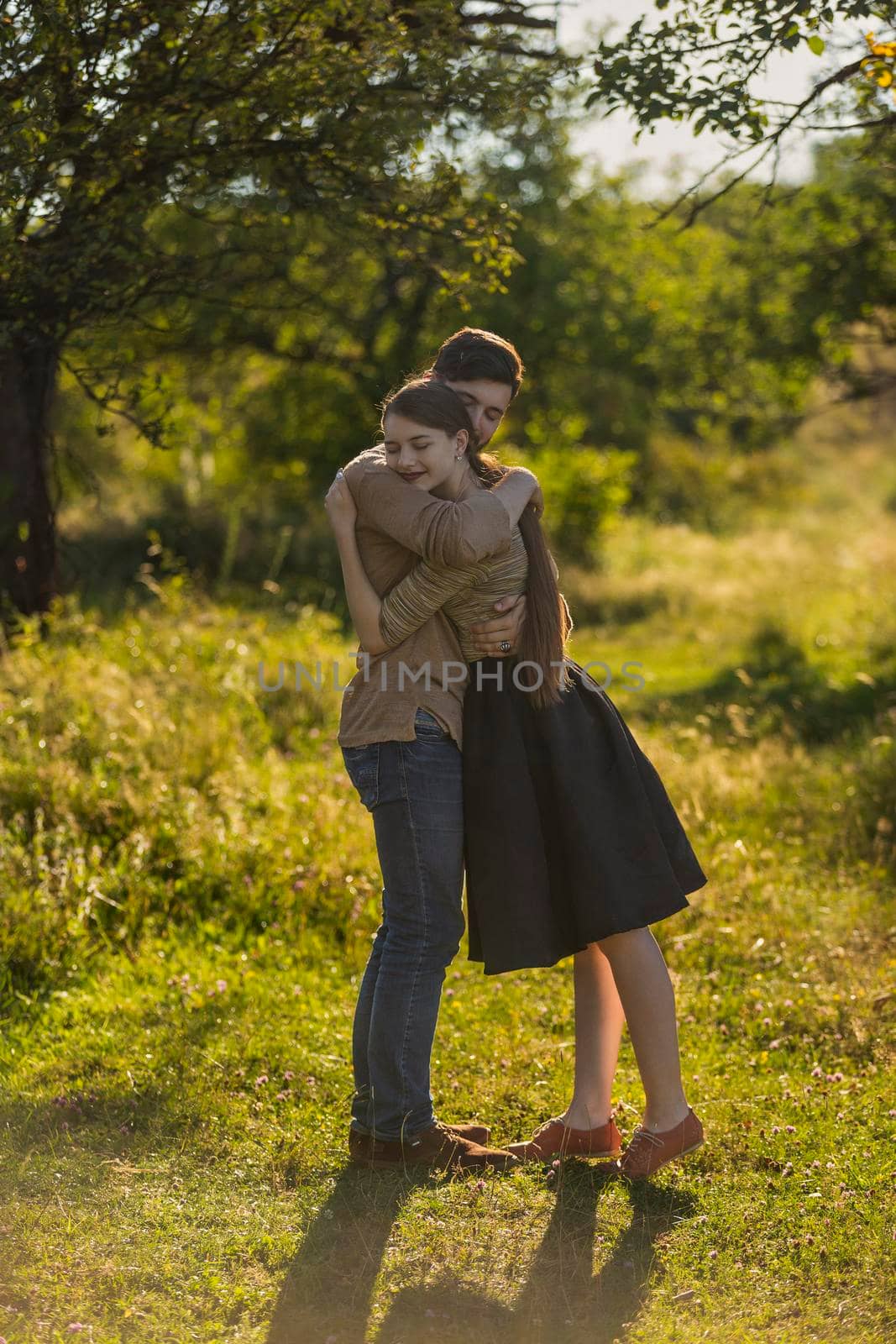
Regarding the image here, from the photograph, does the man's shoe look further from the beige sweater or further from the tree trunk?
the tree trunk

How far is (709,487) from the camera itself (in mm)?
23422

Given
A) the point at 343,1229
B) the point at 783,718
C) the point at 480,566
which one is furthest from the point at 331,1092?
the point at 783,718

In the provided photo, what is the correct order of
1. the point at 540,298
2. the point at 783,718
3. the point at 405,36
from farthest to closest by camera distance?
the point at 540,298, the point at 783,718, the point at 405,36

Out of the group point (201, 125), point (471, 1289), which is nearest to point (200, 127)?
point (201, 125)

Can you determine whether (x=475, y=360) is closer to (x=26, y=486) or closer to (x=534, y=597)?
(x=534, y=597)

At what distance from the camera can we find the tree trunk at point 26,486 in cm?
638

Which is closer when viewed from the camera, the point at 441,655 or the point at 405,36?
the point at 441,655

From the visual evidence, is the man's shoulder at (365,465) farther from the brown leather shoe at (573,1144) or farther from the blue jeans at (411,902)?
the brown leather shoe at (573,1144)

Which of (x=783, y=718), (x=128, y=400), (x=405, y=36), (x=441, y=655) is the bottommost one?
(x=783, y=718)

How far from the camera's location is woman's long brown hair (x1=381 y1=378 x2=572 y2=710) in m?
3.35

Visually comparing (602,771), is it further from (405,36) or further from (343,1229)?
(405,36)

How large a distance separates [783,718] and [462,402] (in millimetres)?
5498

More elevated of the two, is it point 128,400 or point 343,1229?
point 128,400

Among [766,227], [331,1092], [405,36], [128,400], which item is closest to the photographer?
[331,1092]
